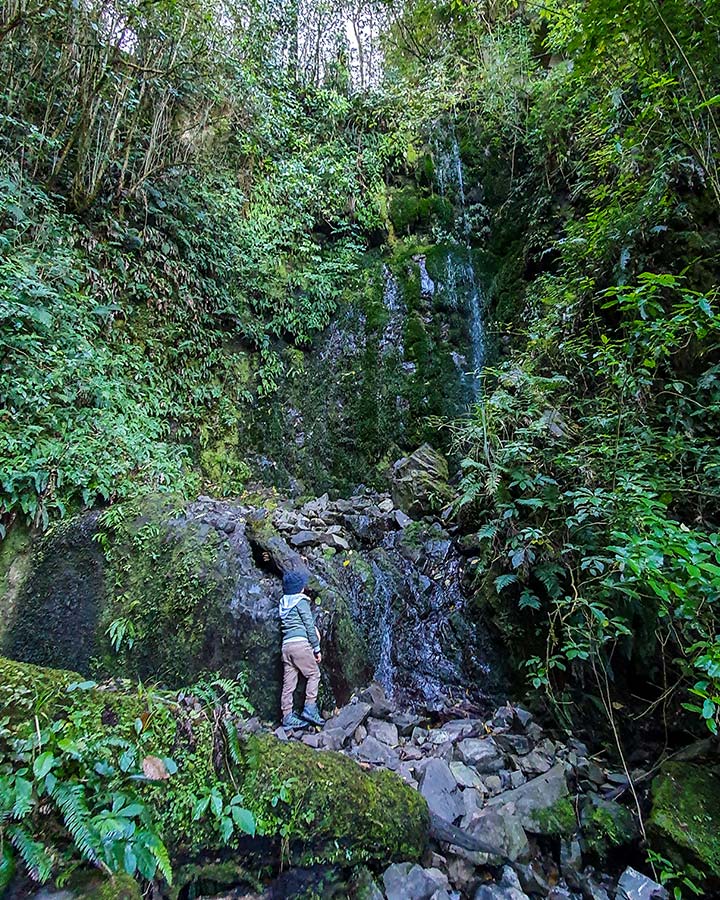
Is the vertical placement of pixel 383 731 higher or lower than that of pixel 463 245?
lower

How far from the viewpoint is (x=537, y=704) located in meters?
4.00

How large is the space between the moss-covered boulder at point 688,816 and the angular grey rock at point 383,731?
6.10ft

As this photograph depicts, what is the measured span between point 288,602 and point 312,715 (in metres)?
0.99

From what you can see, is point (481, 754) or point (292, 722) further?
point (292, 722)

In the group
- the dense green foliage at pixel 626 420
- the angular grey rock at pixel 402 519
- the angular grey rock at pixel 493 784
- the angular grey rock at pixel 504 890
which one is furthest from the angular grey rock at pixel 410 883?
the angular grey rock at pixel 402 519

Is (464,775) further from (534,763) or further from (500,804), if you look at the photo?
(534,763)

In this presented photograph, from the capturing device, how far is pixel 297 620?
4.13 m

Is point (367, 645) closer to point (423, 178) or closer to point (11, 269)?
point (11, 269)

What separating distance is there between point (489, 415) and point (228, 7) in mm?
11281

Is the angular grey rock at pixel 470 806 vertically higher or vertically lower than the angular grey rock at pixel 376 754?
higher

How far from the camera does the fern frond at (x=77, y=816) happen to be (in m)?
1.37

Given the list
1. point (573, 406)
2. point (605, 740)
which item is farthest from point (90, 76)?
point (605, 740)

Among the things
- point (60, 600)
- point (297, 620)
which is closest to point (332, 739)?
point (297, 620)

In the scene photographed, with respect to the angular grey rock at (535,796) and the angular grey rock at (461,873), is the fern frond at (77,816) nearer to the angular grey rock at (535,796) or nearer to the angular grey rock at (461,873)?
the angular grey rock at (461,873)
